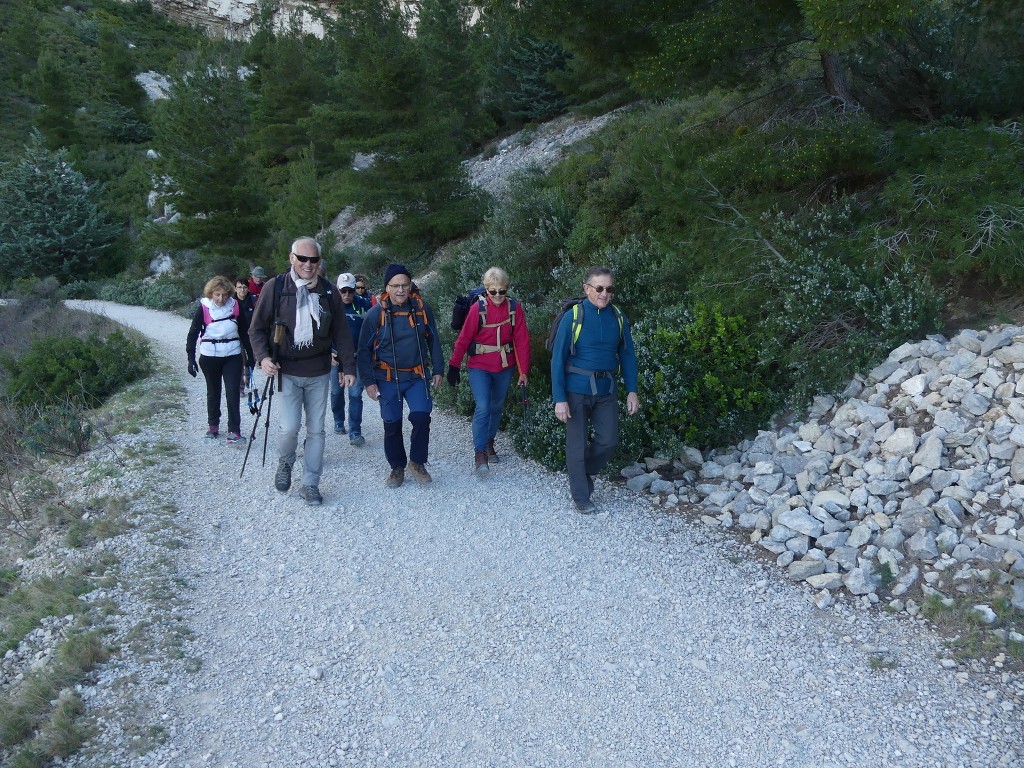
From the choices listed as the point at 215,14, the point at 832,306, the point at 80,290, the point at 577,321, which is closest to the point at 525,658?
the point at 577,321

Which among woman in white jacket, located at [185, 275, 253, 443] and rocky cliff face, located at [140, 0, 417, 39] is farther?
rocky cliff face, located at [140, 0, 417, 39]

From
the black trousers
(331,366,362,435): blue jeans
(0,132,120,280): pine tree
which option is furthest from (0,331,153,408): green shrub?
(0,132,120,280): pine tree

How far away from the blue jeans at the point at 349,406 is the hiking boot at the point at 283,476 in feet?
3.83

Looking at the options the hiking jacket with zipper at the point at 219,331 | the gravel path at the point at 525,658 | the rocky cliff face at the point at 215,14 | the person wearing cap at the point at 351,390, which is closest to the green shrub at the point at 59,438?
the hiking jacket with zipper at the point at 219,331

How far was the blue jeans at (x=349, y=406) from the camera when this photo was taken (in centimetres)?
735

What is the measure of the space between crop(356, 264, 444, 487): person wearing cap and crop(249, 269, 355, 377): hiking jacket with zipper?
21 centimetres

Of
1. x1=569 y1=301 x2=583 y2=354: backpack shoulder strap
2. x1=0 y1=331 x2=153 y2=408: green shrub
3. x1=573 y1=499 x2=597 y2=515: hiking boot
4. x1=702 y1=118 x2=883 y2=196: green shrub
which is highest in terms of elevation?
x1=702 y1=118 x2=883 y2=196: green shrub

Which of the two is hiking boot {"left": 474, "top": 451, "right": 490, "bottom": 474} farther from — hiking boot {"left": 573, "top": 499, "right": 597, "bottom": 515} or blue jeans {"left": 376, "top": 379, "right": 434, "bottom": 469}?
hiking boot {"left": 573, "top": 499, "right": 597, "bottom": 515}

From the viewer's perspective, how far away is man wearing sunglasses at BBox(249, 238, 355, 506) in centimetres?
545

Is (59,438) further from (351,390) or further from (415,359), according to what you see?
(415,359)

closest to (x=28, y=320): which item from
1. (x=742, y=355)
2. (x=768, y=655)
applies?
(x=742, y=355)

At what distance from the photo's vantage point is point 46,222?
3244cm

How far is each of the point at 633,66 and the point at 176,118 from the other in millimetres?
22010

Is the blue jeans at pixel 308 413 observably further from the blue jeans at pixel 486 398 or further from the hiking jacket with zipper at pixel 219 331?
the hiking jacket with zipper at pixel 219 331
